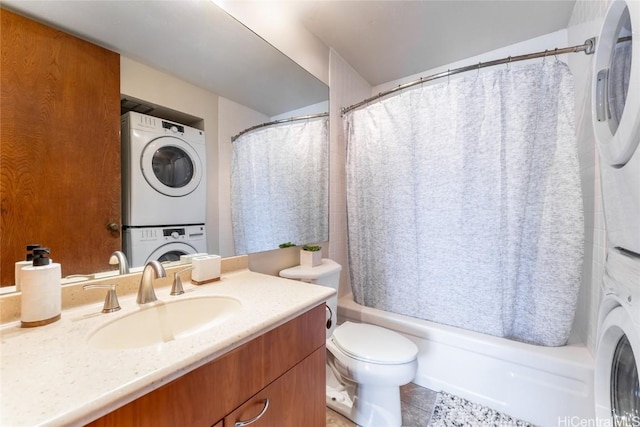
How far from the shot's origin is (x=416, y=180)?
63.8 inches

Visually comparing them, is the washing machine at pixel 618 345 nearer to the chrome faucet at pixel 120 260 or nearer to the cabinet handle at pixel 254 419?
the cabinet handle at pixel 254 419

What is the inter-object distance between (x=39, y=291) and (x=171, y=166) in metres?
0.53

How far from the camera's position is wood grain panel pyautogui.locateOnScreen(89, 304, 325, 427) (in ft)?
1.47

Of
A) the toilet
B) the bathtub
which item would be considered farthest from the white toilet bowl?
the bathtub

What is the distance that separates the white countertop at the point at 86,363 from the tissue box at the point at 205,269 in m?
0.23

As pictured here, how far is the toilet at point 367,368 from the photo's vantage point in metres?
1.14

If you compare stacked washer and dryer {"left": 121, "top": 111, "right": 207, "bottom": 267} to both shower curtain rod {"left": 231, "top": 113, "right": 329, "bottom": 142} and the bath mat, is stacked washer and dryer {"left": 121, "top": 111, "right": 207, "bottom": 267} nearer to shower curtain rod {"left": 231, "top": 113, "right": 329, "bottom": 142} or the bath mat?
shower curtain rod {"left": 231, "top": 113, "right": 329, "bottom": 142}

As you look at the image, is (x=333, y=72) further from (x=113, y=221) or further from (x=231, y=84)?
(x=113, y=221)

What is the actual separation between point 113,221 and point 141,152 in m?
0.25

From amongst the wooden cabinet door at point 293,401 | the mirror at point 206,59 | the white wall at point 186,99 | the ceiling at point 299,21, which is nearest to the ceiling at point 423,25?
the ceiling at point 299,21

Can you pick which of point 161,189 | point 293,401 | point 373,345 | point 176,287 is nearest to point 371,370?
point 373,345

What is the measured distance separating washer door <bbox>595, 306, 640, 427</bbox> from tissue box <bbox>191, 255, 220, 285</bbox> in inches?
50.3

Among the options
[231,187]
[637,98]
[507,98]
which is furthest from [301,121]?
[637,98]

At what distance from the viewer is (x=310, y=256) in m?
1.54
